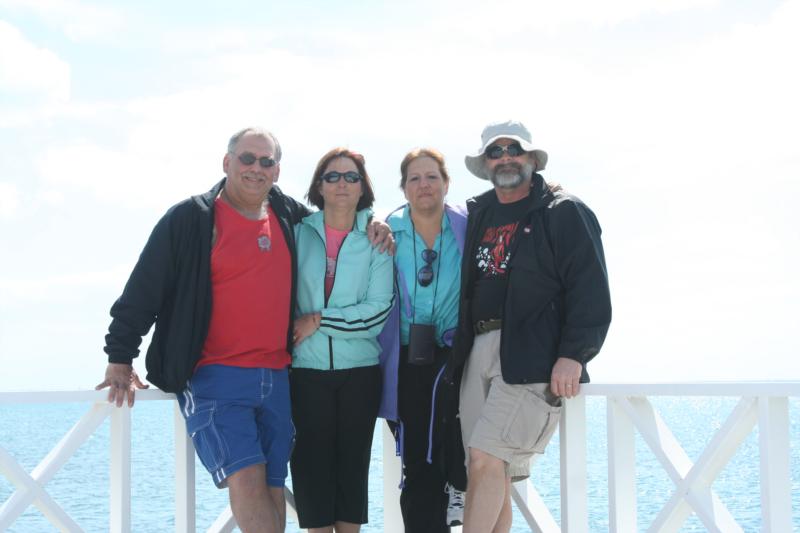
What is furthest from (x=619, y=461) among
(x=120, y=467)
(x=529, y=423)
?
(x=120, y=467)

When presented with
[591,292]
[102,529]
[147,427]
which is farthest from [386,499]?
[147,427]

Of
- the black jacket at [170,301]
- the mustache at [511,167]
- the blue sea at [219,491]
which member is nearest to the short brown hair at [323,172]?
the black jacket at [170,301]

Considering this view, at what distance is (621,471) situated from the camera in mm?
3701

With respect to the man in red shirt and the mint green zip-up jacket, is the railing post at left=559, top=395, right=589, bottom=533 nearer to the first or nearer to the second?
the mint green zip-up jacket

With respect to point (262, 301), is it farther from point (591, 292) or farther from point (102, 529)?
point (102, 529)

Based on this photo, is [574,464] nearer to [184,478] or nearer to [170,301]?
[184,478]

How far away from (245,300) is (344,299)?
44cm

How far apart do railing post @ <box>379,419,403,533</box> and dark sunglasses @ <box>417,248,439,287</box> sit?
0.75 metres

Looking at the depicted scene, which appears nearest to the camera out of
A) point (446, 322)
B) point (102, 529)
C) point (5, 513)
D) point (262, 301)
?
point (5, 513)

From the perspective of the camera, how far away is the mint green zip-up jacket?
387cm

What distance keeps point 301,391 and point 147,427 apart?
77.0 meters

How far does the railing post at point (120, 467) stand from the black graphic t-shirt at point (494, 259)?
61.9 inches

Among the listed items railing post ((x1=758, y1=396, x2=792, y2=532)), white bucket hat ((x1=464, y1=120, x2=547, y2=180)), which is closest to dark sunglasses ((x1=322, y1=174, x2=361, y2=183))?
white bucket hat ((x1=464, y1=120, x2=547, y2=180))

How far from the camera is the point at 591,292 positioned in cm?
353
